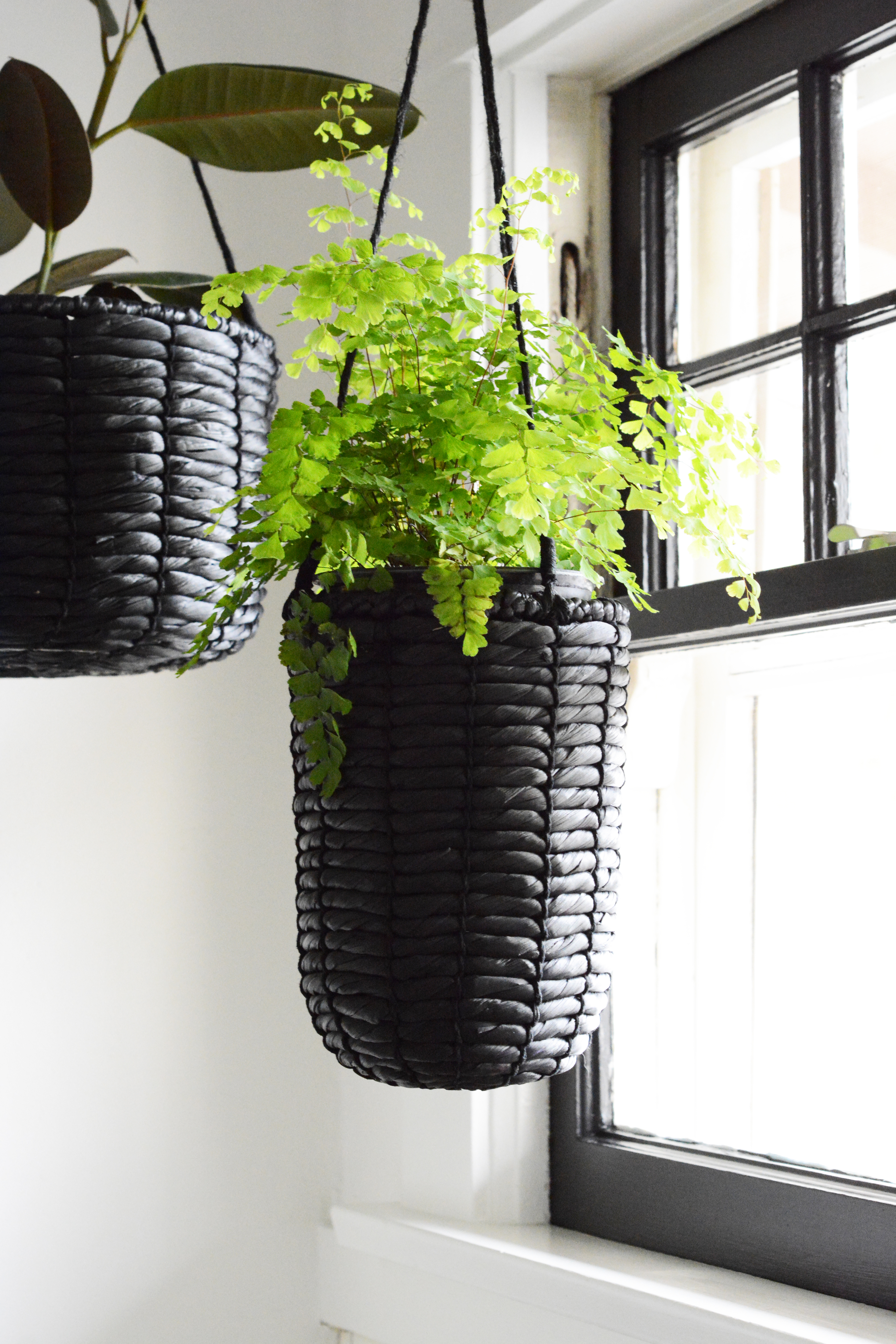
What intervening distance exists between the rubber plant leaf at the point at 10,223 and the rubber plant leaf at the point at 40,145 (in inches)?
2.9

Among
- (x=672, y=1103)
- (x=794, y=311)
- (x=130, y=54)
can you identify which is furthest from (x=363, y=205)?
(x=672, y=1103)

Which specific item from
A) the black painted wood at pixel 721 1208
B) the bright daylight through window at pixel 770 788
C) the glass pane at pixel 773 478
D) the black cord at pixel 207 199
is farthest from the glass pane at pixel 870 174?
the black painted wood at pixel 721 1208

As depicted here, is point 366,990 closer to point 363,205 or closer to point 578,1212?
point 578,1212

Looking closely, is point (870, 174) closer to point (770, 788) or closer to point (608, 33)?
point (608, 33)

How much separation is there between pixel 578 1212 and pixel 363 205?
51.6 inches

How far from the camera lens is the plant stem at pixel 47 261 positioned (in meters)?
0.90

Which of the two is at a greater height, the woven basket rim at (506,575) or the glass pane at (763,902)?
the woven basket rim at (506,575)

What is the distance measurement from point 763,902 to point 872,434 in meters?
0.52

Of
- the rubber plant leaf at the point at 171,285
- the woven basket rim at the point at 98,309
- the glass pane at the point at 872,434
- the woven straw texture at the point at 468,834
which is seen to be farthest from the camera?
the glass pane at the point at 872,434

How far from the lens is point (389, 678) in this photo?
0.71m

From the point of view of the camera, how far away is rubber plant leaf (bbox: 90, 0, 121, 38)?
3.33 ft

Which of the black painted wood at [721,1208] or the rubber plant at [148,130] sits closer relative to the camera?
the rubber plant at [148,130]

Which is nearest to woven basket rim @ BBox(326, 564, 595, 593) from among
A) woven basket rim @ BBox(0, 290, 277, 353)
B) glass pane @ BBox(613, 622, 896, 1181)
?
woven basket rim @ BBox(0, 290, 277, 353)

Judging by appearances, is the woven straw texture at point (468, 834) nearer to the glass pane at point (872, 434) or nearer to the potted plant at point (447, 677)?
the potted plant at point (447, 677)
